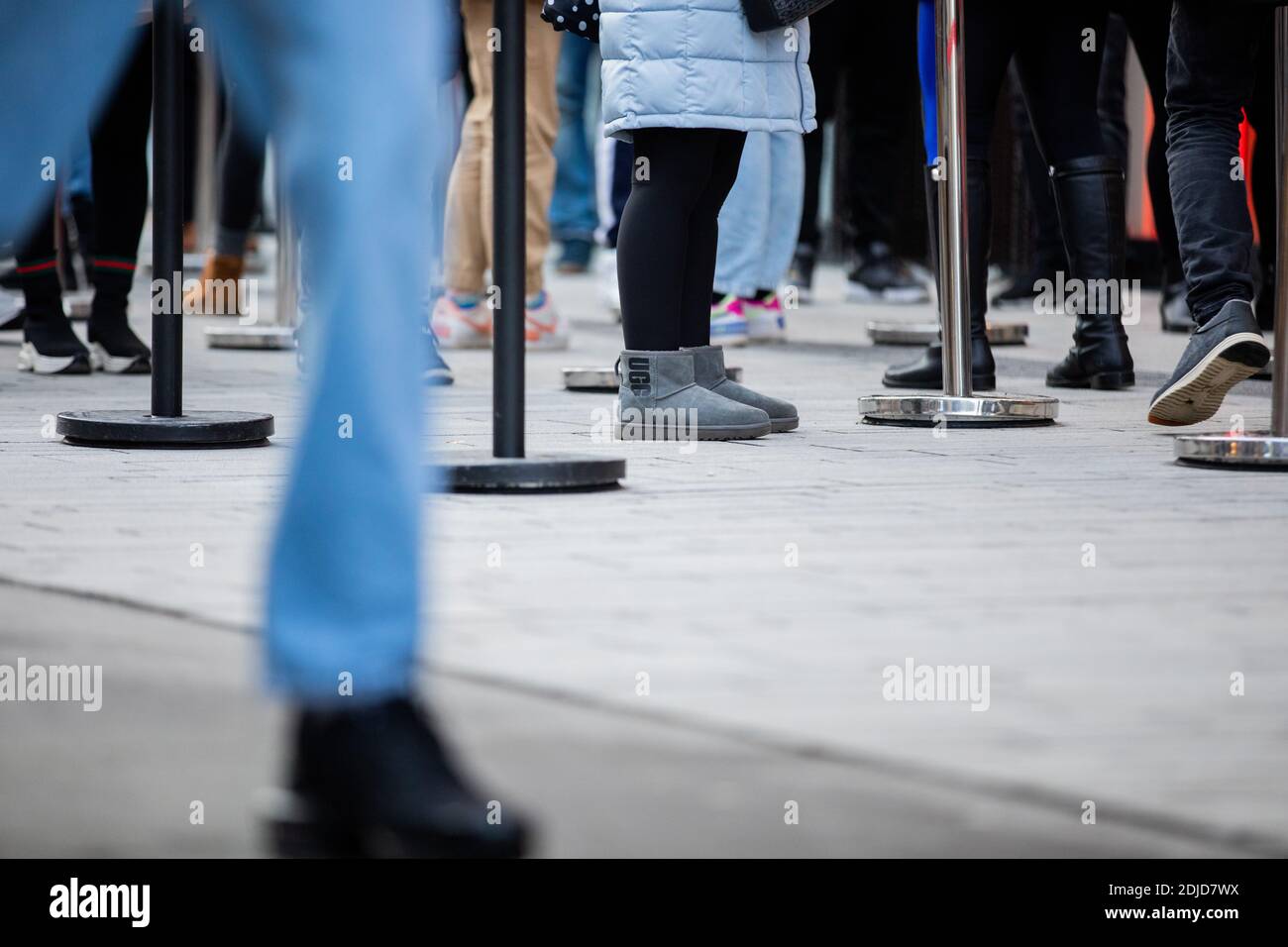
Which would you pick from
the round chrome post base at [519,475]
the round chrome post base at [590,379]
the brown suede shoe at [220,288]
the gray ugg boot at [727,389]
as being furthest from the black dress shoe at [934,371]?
the brown suede shoe at [220,288]

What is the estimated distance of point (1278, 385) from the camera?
394 centimetres

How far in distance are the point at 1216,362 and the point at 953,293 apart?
2.41 ft

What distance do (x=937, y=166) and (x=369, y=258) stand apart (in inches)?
123

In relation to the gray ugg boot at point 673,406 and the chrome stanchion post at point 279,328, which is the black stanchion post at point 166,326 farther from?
the chrome stanchion post at point 279,328

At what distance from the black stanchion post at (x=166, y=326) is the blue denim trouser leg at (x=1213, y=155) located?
1.84 metres

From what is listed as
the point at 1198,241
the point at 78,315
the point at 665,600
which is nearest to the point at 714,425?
the point at 1198,241

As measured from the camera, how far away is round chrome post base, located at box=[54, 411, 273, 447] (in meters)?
4.18

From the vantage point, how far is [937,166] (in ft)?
15.3

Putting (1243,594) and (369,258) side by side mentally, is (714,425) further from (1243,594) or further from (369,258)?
(369,258)

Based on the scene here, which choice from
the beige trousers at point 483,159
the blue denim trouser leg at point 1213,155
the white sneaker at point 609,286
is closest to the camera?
the blue denim trouser leg at point 1213,155

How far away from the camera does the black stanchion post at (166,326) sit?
3.91m

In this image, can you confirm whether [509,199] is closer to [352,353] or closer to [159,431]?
[159,431]

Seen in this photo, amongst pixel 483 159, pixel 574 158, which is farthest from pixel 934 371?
pixel 574 158

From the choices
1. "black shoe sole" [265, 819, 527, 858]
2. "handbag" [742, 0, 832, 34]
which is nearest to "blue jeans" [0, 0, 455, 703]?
"black shoe sole" [265, 819, 527, 858]
